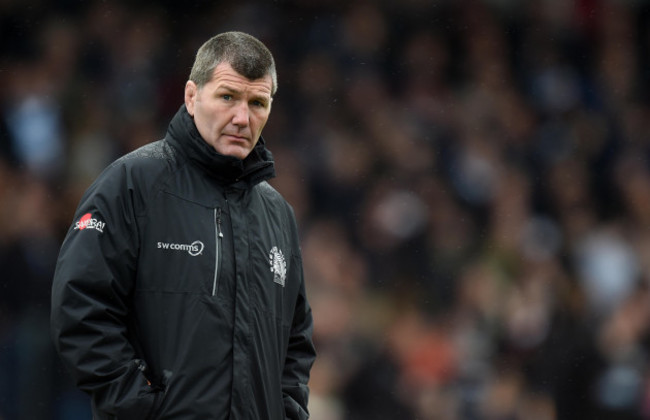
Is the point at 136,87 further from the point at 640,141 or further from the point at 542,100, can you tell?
the point at 640,141

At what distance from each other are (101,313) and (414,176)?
6307 millimetres

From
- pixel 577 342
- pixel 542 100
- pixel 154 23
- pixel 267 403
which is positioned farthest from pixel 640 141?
pixel 267 403

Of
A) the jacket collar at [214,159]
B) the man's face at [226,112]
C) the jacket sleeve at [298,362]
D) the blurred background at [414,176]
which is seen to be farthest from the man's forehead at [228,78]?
the blurred background at [414,176]

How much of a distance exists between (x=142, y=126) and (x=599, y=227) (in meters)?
3.75

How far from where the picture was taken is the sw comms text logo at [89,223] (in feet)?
9.97

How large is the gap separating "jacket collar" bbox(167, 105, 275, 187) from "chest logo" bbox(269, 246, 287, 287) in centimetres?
22

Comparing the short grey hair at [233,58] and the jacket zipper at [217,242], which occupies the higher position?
the short grey hair at [233,58]

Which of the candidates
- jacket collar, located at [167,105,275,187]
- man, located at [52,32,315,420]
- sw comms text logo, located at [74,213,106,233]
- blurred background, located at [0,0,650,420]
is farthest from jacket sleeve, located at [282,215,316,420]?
blurred background, located at [0,0,650,420]

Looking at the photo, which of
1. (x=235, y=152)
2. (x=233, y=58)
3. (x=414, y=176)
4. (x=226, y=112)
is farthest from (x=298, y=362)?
(x=414, y=176)

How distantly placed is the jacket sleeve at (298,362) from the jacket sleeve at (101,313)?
59 centimetres

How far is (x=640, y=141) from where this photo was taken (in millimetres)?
9930

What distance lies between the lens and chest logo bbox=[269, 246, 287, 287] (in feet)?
11.0

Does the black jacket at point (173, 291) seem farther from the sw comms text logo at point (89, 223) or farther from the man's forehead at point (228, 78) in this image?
the man's forehead at point (228, 78)

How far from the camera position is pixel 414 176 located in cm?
913
